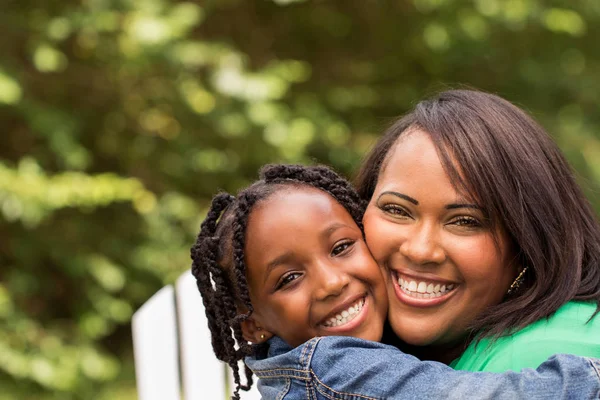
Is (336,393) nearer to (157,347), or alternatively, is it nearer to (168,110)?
(157,347)

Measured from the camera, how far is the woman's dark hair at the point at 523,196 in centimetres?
224

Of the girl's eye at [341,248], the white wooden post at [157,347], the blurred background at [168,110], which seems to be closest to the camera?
the girl's eye at [341,248]

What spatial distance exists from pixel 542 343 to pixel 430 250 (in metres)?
0.42

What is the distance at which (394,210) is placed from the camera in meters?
2.41

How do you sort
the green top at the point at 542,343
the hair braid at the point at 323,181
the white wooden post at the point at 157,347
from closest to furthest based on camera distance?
the green top at the point at 542,343, the hair braid at the point at 323,181, the white wooden post at the point at 157,347

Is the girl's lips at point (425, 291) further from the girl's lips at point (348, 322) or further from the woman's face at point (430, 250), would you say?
the girl's lips at point (348, 322)

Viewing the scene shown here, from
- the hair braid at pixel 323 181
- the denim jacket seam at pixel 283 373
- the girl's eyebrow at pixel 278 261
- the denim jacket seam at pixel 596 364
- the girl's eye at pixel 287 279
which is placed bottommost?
the denim jacket seam at pixel 596 364

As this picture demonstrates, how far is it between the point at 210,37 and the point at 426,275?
202 inches

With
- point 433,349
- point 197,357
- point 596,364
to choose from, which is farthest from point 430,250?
point 197,357

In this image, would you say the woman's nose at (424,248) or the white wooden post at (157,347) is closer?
the woman's nose at (424,248)

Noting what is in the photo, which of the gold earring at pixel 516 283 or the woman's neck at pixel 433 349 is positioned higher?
the gold earring at pixel 516 283

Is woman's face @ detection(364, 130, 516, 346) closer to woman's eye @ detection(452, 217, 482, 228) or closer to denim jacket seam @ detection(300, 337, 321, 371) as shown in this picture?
woman's eye @ detection(452, 217, 482, 228)

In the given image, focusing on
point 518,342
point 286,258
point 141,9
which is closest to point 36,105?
point 141,9

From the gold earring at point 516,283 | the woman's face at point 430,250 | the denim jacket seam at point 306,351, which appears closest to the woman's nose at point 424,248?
the woman's face at point 430,250
